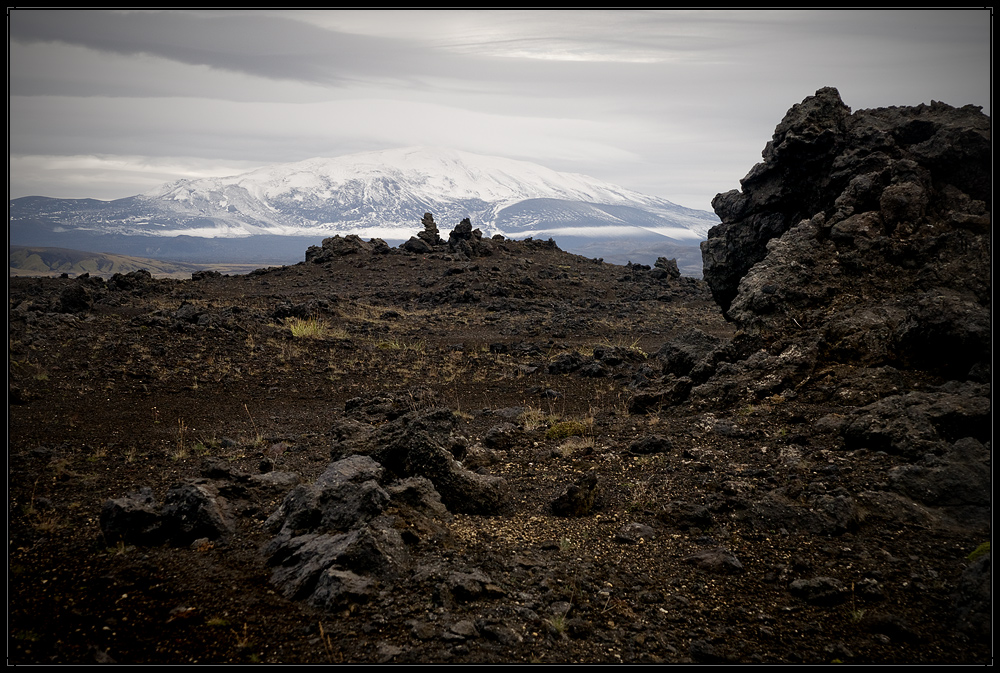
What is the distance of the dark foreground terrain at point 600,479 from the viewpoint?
4117 millimetres

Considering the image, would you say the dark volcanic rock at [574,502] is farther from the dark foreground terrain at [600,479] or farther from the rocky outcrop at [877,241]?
the rocky outcrop at [877,241]

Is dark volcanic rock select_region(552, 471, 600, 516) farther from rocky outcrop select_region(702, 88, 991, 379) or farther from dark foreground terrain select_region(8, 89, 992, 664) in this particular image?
rocky outcrop select_region(702, 88, 991, 379)

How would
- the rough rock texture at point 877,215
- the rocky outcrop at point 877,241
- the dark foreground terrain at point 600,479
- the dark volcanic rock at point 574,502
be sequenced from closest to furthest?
1. the dark foreground terrain at point 600,479
2. the dark volcanic rock at point 574,502
3. the rocky outcrop at point 877,241
4. the rough rock texture at point 877,215

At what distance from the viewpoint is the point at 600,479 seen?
7.46 meters

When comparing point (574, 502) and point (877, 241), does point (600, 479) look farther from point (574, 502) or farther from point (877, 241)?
point (877, 241)

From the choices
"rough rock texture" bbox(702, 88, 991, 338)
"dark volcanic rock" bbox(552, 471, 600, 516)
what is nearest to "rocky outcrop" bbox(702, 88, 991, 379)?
"rough rock texture" bbox(702, 88, 991, 338)

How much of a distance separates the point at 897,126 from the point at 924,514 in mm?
10379

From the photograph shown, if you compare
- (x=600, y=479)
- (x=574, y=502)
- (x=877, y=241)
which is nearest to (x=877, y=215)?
(x=877, y=241)

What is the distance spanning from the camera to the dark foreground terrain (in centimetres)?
412

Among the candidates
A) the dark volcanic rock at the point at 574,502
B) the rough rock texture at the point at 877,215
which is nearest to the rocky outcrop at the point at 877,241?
the rough rock texture at the point at 877,215

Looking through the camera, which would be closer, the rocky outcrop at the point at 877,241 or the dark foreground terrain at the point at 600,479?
the dark foreground terrain at the point at 600,479

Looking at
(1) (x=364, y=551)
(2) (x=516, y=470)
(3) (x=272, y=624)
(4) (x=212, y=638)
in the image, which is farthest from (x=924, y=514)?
(4) (x=212, y=638)

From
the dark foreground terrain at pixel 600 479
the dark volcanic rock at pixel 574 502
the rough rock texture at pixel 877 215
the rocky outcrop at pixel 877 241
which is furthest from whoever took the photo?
the rough rock texture at pixel 877 215

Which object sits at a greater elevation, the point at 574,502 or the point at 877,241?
the point at 877,241
